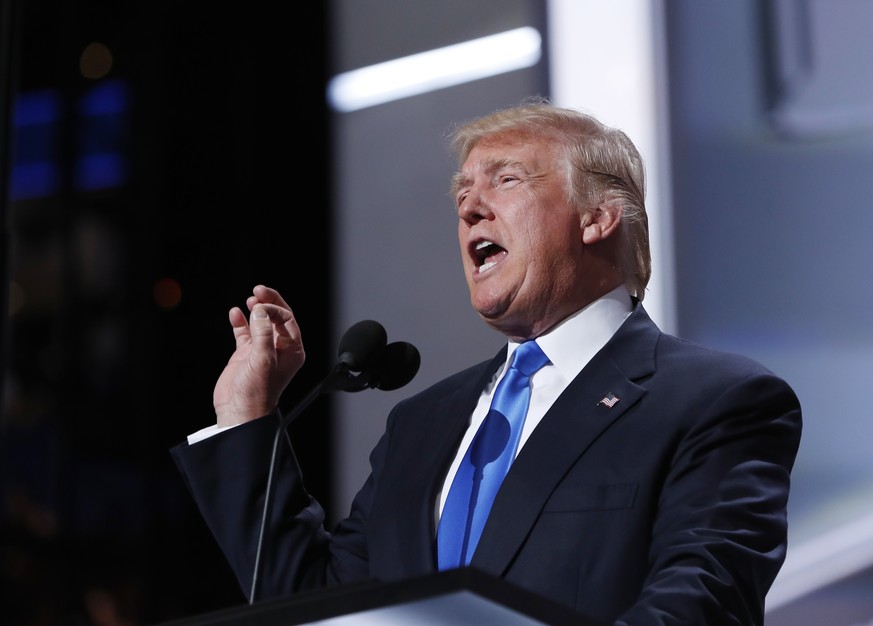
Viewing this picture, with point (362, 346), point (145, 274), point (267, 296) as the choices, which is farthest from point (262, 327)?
point (145, 274)

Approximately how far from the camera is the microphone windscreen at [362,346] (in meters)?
1.65

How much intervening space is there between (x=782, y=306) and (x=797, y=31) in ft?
1.83

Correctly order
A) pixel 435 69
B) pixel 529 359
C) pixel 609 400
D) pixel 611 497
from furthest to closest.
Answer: pixel 435 69, pixel 529 359, pixel 609 400, pixel 611 497

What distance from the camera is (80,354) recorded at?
4188 mm

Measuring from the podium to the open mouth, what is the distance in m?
1.13

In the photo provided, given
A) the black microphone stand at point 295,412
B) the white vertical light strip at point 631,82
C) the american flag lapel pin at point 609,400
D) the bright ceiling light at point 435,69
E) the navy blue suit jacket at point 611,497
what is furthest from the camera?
the bright ceiling light at point 435,69

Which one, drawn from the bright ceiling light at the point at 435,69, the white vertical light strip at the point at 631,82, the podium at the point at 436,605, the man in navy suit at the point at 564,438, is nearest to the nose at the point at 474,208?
the man in navy suit at the point at 564,438

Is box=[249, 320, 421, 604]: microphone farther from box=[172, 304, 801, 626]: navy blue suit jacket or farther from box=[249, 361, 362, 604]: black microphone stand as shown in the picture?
box=[172, 304, 801, 626]: navy blue suit jacket

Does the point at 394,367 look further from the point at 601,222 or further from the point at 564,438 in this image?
the point at 601,222

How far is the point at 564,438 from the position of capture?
1.60 metres

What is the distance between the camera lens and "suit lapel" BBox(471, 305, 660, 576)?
5.06 feet

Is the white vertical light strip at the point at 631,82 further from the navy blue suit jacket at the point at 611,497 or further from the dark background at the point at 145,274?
the dark background at the point at 145,274

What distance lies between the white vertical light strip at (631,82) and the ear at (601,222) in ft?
1.58

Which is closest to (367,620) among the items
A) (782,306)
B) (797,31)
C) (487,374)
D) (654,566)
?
(654,566)
